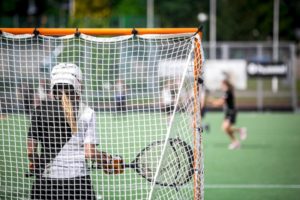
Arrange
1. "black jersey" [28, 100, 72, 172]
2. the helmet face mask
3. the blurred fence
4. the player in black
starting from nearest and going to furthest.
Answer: the helmet face mask → "black jersey" [28, 100, 72, 172] → the player in black → the blurred fence

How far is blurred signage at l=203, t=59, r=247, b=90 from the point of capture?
27172 millimetres

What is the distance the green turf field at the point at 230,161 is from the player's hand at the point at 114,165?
0.59 metres

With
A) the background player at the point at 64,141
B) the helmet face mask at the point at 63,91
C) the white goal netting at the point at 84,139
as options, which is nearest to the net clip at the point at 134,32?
the white goal netting at the point at 84,139

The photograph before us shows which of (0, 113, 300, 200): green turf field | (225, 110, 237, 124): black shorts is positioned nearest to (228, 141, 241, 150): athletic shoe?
(0, 113, 300, 200): green turf field

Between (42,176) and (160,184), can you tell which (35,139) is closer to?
(42,176)

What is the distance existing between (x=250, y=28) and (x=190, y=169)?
176ft

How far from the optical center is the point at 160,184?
5559 mm

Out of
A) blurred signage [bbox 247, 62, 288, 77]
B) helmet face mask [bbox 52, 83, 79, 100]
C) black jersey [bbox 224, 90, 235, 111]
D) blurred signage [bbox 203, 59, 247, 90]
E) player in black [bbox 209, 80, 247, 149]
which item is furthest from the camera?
blurred signage [bbox 247, 62, 288, 77]

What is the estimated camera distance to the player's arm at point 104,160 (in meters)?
5.26

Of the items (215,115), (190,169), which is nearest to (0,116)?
(190,169)

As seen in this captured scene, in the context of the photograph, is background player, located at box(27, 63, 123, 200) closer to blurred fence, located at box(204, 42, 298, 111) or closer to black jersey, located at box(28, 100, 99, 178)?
black jersey, located at box(28, 100, 99, 178)

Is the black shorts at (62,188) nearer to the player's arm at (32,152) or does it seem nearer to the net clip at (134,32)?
the player's arm at (32,152)

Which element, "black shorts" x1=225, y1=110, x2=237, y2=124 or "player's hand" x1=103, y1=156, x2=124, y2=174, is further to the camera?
"black shorts" x1=225, y1=110, x2=237, y2=124

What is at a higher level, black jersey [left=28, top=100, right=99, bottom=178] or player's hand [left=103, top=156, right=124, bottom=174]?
black jersey [left=28, top=100, right=99, bottom=178]
